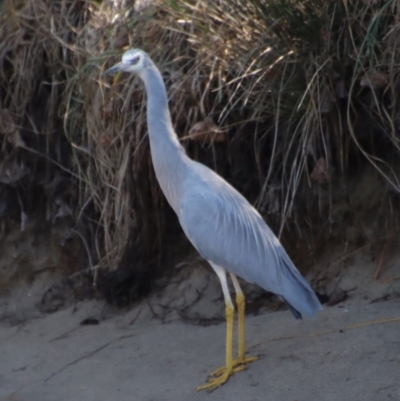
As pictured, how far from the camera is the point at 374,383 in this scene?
4.11 m

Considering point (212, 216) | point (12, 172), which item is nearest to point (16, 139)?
point (12, 172)

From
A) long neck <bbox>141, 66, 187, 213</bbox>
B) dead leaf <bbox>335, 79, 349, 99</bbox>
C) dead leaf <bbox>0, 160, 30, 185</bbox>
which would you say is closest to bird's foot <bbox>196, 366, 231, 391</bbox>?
long neck <bbox>141, 66, 187, 213</bbox>

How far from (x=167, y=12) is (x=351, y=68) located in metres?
1.32

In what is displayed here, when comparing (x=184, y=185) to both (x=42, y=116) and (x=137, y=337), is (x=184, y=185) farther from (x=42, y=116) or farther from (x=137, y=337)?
(x=42, y=116)

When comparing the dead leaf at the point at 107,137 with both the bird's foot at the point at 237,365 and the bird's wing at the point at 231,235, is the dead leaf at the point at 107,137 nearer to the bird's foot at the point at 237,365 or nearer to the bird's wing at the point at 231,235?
the bird's wing at the point at 231,235

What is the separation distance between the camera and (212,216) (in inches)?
190

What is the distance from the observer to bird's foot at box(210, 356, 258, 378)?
4.64 meters

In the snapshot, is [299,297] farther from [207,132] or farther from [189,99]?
[189,99]

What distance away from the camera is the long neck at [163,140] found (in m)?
4.88

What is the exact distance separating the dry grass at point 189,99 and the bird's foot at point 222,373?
2.84 ft

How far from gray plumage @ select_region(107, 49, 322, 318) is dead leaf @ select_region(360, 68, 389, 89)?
89 centimetres

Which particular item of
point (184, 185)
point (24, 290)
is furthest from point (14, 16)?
point (184, 185)

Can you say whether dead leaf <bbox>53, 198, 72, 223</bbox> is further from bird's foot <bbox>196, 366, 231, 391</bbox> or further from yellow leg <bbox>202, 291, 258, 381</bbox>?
bird's foot <bbox>196, 366, 231, 391</bbox>

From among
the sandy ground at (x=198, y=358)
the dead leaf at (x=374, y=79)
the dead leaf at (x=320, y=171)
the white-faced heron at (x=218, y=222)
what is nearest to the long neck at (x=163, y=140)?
the white-faced heron at (x=218, y=222)
